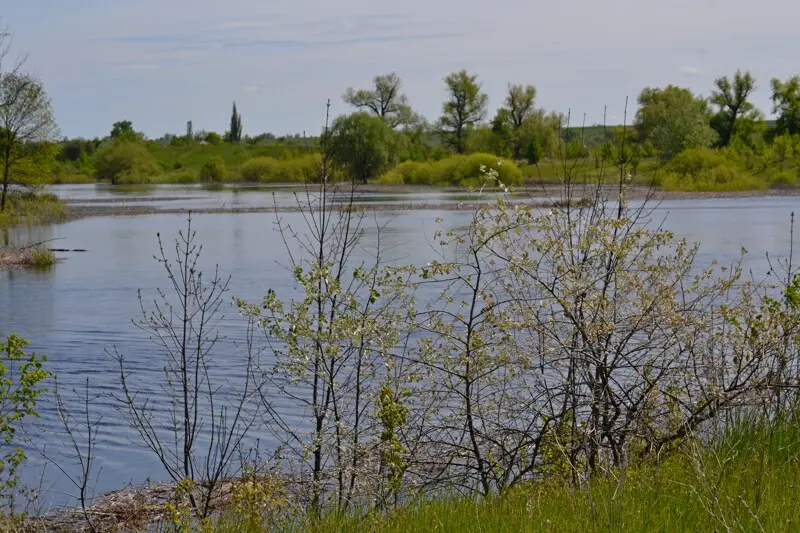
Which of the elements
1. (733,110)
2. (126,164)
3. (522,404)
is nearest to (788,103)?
(733,110)

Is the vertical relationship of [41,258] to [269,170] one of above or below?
below

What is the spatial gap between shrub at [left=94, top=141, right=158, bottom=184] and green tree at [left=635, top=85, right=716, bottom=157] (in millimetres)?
42271

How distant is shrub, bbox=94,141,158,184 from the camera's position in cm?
8762

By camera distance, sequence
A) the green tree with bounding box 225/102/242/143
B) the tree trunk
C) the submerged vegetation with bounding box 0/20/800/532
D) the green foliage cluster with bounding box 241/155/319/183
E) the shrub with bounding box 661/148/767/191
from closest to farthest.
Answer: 1. the submerged vegetation with bounding box 0/20/800/532
2. the tree trunk
3. the shrub with bounding box 661/148/767/191
4. the green foliage cluster with bounding box 241/155/319/183
5. the green tree with bounding box 225/102/242/143

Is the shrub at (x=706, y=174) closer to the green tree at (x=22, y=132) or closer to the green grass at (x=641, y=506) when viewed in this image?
the green tree at (x=22, y=132)

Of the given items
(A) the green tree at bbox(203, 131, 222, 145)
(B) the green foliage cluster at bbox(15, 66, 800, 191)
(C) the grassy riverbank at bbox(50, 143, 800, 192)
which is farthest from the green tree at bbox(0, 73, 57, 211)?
(A) the green tree at bbox(203, 131, 222, 145)

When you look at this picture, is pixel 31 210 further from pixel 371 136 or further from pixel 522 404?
pixel 371 136

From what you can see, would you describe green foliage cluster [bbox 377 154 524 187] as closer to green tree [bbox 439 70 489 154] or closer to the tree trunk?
green tree [bbox 439 70 489 154]

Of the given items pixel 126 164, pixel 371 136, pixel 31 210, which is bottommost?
pixel 31 210

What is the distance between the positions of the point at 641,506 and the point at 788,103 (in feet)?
263

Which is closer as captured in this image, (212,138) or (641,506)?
(641,506)

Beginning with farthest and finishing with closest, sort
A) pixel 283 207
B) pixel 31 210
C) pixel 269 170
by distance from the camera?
pixel 269 170 → pixel 283 207 → pixel 31 210

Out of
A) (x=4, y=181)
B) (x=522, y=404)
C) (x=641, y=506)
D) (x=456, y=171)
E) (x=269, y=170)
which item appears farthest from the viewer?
(x=269, y=170)

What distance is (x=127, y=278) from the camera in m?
23.0
